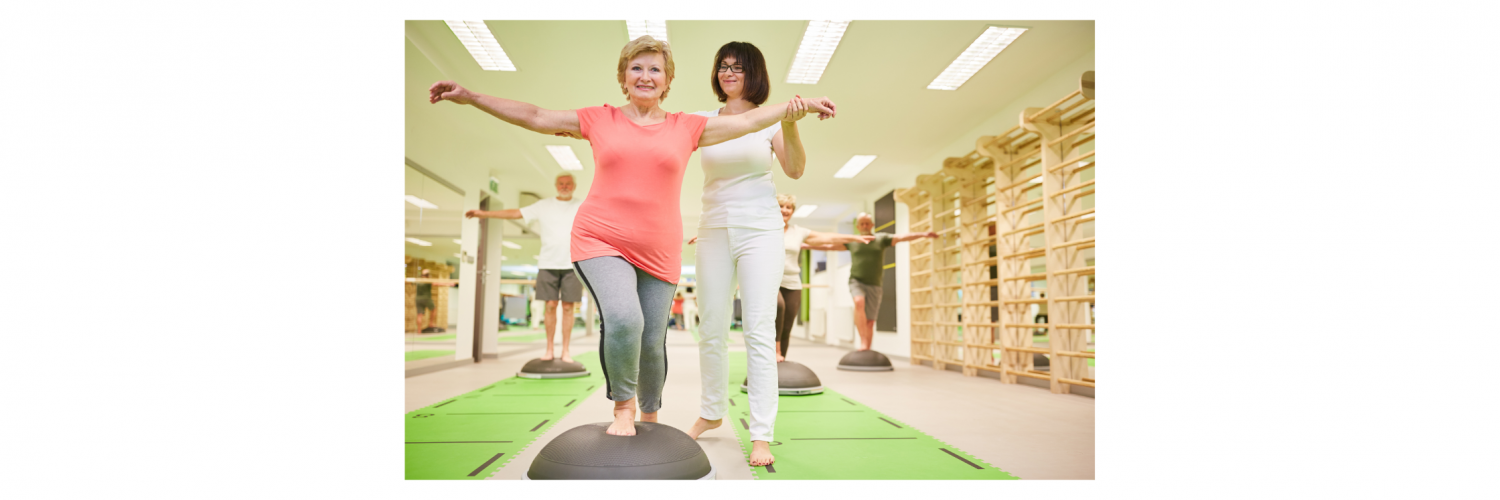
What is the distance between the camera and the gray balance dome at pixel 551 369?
4460 millimetres

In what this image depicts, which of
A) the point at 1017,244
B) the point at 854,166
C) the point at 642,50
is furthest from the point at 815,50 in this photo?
the point at 854,166

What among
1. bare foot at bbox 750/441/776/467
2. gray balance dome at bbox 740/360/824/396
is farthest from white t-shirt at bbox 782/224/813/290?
bare foot at bbox 750/441/776/467

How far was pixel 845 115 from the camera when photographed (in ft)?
18.3

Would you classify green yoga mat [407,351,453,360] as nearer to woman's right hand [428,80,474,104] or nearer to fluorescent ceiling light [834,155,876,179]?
woman's right hand [428,80,474,104]

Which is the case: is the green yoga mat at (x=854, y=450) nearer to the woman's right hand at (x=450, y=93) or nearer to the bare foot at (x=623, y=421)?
the bare foot at (x=623, y=421)

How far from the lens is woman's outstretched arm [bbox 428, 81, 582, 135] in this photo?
163 centimetres

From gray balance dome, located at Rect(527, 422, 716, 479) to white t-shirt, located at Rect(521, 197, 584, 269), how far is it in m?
2.94

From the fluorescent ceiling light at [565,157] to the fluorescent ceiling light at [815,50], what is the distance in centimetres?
295

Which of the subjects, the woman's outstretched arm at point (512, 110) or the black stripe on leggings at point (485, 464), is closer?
the woman's outstretched arm at point (512, 110)

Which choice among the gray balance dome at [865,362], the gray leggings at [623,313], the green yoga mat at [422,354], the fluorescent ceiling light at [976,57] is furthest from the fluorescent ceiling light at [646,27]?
the gray balance dome at [865,362]
